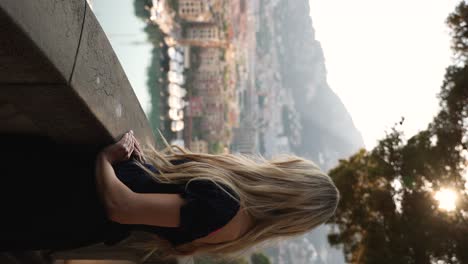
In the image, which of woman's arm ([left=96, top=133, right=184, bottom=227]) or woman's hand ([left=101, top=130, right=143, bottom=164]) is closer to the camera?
woman's arm ([left=96, top=133, right=184, bottom=227])

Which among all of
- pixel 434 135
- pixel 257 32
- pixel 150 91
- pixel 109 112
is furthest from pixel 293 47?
pixel 109 112

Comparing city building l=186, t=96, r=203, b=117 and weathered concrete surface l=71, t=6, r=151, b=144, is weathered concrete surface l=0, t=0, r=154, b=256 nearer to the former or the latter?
weathered concrete surface l=71, t=6, r=151, b=144

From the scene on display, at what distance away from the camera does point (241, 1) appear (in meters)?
48.5

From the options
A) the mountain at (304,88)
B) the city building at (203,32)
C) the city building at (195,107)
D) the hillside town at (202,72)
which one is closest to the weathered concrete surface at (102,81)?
the hillside town at (202,72)

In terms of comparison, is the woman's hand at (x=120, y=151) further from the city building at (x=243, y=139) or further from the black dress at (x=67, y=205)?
the city building at (x=243, y=139)

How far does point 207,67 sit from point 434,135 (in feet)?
91.6

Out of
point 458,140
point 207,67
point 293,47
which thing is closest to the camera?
point 458,140

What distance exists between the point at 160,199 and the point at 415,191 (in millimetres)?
8257

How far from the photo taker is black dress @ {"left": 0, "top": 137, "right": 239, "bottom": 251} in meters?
1.38

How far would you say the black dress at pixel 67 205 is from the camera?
1.38 metres

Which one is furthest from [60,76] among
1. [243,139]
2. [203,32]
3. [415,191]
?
[243,139]

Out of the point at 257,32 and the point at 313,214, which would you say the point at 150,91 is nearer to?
the point at 313,214

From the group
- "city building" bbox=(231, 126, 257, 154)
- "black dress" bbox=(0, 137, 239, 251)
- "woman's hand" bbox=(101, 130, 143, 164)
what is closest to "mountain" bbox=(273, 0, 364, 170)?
"city building" bbox=(231, 126, 257, 154)

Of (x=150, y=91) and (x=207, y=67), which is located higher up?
(x=207, y=67)
